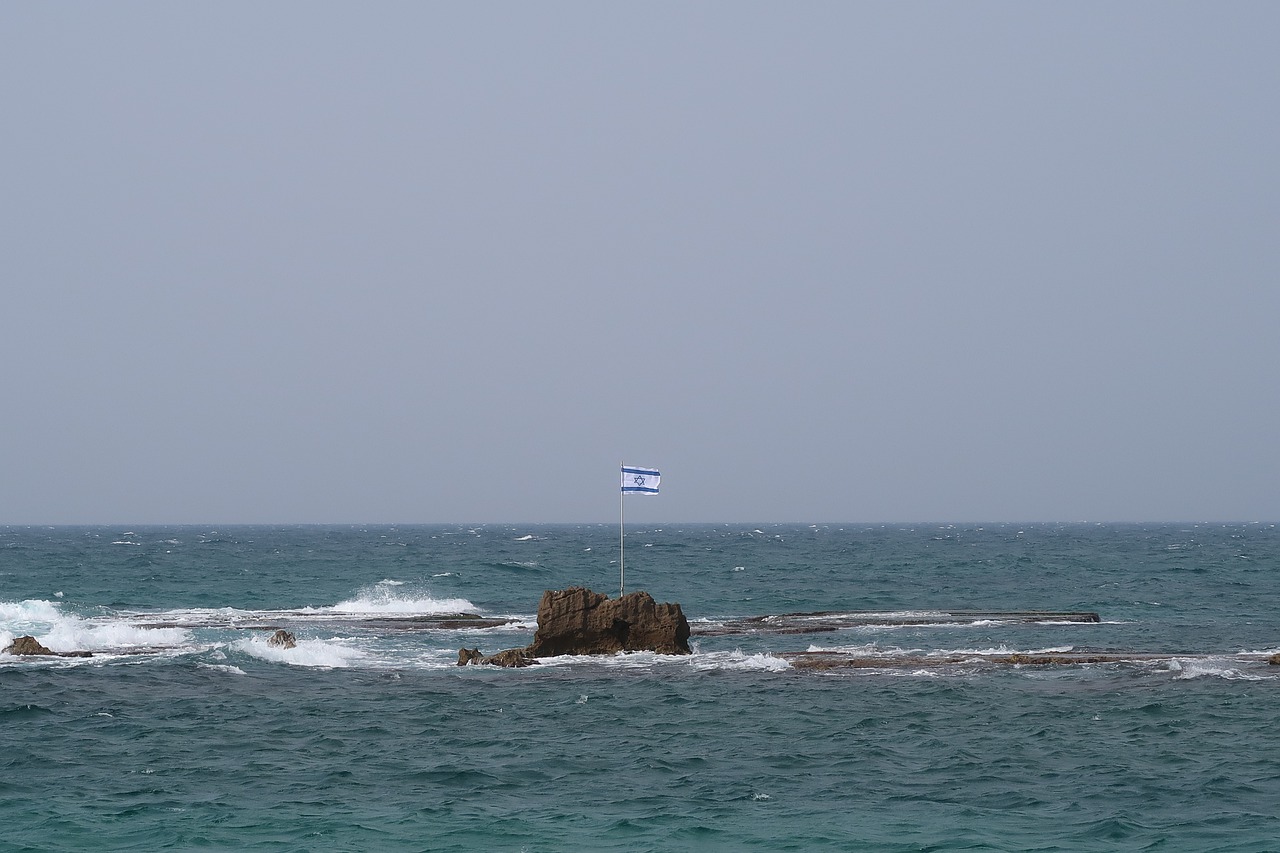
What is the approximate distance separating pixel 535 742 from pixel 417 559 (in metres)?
92.4

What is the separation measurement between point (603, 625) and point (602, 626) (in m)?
0.05

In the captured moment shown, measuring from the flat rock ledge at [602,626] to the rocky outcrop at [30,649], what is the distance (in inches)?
490

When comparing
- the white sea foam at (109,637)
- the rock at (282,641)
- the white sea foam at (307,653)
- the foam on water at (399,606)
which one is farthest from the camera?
the foam on water at (399,606)

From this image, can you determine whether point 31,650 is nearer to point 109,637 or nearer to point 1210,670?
point 109,637

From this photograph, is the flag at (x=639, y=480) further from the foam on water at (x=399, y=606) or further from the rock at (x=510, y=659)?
the foam on water at (x=399, y=606)

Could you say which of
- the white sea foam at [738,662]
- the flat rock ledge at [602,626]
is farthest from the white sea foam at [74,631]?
the white sea foam at [738,662]

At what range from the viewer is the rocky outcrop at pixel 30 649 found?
3903 cm

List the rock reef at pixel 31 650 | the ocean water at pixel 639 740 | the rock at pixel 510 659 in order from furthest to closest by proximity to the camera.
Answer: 1. the rock reef at pixel 31 650
2. the rock at pixel 510 659
3. the ocean water at pixel 639 740

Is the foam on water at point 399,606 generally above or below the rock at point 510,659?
below

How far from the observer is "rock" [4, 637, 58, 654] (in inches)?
1537

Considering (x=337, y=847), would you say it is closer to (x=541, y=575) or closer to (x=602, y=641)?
(x=602, y=641)

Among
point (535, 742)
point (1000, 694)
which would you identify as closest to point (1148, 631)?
point (1000, 694)

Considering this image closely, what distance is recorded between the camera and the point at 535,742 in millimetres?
25859

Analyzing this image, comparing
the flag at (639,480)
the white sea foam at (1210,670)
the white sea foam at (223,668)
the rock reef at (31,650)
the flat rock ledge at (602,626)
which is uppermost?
the flag at (639,480)
